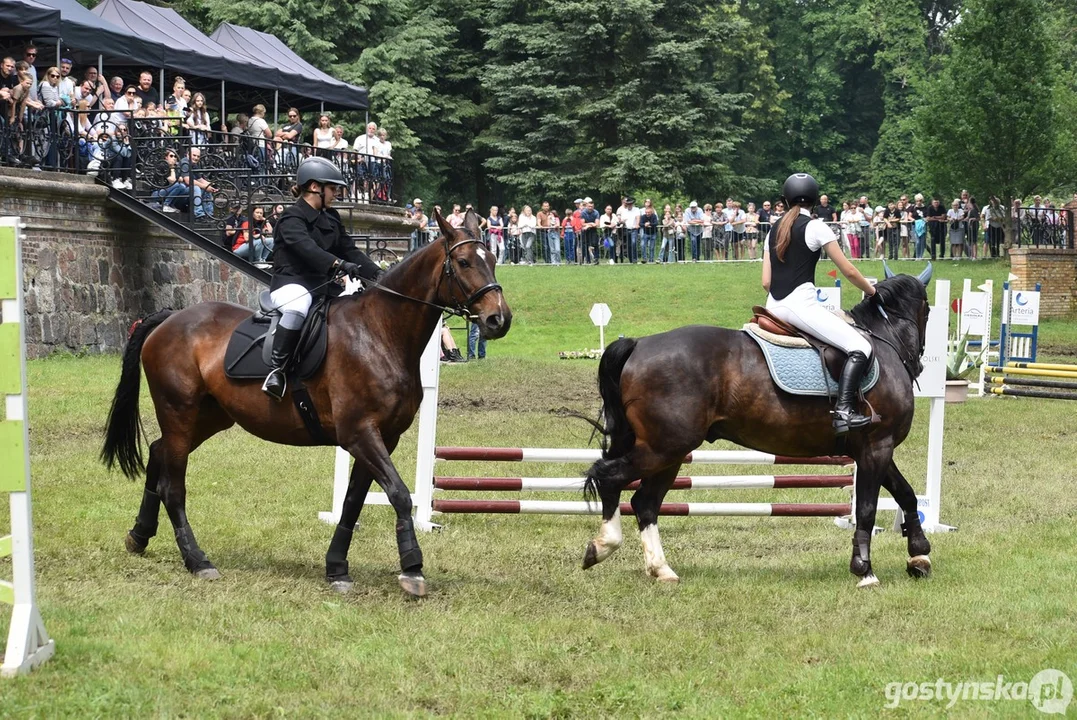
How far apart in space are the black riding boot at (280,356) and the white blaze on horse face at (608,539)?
7.94 ft

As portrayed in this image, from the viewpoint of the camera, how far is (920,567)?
954 cm

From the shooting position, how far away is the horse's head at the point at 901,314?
10.1 metres

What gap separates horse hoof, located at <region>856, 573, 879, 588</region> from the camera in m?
9.23

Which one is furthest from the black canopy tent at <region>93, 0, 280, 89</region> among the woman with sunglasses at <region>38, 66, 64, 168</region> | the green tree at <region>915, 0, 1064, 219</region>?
the green tree at <region>915, 0, 1064, 219</region>

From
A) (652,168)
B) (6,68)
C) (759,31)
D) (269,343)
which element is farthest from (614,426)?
(759,31)

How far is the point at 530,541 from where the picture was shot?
11.0m

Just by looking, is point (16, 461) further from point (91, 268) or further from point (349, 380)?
point (91, 268)

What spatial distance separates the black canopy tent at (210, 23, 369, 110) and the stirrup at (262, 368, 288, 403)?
24546 mm

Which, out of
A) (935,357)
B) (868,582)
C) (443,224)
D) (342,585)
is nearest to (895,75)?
(935,357)

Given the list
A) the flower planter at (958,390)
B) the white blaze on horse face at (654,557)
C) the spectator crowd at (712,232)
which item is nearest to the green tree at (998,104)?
the spectator crowd at (712,232)

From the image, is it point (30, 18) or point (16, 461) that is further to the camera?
point (30, 18)

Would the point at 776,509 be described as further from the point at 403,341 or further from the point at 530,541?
the point at 403,341

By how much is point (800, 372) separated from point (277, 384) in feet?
11.9

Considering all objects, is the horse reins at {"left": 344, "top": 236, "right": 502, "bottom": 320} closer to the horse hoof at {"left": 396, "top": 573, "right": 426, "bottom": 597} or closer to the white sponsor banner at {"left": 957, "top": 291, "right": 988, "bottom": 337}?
the horse hoof at {"left": 396, "top": 573, "right": 426, "bottom": 597}
